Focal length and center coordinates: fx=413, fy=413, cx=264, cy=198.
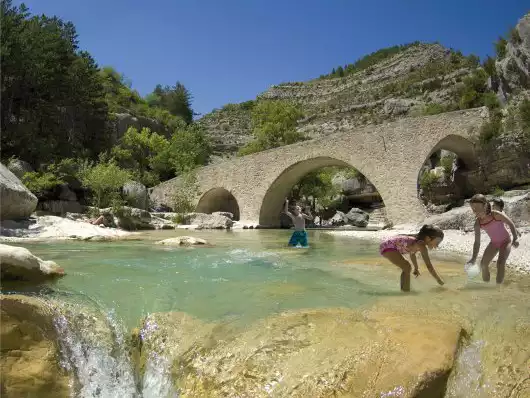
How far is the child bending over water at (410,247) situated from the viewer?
4.73 meters

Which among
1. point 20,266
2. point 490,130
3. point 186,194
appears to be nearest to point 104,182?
point 186,194

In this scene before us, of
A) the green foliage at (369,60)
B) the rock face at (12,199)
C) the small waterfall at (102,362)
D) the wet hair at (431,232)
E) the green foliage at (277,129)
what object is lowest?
the small waterfall at (102,362)

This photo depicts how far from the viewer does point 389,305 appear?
4020 millimetres

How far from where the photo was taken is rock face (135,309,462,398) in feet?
8.64

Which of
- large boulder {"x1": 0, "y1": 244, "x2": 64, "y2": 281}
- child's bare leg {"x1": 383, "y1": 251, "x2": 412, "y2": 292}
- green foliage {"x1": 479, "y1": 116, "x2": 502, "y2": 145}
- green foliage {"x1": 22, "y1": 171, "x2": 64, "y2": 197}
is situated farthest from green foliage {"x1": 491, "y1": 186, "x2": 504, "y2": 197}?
green foliage {"x1": 22, "y1": 171, "x2": 64, "y2": 197}

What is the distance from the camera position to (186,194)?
26.1 metres

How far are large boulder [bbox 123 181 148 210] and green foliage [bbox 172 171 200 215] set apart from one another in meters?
2.16

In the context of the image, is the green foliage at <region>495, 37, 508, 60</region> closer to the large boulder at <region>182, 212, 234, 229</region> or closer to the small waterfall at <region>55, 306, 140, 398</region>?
the large boulder at <region>182, 212, 234, 229</region>

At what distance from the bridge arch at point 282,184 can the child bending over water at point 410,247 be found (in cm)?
1533

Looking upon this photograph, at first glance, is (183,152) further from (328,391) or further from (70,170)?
(328,391)

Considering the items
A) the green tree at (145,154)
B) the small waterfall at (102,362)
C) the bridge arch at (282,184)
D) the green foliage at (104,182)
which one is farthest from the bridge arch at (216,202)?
the small waterfall at (102,362)

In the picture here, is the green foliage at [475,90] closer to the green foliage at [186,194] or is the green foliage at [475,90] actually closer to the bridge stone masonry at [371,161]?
the bridge stone masonry at [371,161]

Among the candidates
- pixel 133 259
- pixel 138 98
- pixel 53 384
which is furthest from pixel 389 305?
pixel 138 98

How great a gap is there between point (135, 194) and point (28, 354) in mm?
20939
